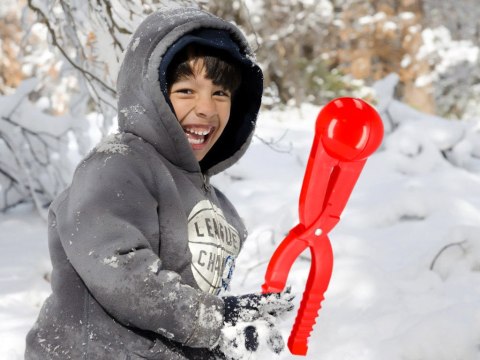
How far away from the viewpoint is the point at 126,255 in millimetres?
1300

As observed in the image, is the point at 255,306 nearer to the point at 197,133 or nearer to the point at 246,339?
the point at 246,339

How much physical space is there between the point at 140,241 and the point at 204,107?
414mm

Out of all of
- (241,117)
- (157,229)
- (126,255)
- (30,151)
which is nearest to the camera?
(126,255)

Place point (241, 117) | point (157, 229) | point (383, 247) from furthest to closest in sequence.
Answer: point (383, 247) < point (241, 117) < point (157, 229)

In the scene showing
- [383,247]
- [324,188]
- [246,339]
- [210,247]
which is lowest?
[383,247]

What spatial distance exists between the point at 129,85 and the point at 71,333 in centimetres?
59

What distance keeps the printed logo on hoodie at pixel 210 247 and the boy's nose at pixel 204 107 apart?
8.6 inches

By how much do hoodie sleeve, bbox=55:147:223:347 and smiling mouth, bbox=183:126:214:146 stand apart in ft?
0.78

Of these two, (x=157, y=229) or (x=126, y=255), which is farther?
(x=157, y=229)

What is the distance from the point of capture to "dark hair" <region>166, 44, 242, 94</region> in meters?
1.57

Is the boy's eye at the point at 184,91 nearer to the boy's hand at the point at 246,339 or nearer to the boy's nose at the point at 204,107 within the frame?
the boy's nose at the point at 204,107

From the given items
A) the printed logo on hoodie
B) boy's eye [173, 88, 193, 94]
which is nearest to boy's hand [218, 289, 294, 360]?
the printed logo on hoodie

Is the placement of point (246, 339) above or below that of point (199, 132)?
below

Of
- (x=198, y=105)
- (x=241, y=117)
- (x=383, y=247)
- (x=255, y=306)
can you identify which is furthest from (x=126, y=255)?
(x=383, y=247)
